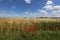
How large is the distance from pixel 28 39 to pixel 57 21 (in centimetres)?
84

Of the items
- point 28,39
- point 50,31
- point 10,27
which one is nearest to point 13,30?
point 10,27

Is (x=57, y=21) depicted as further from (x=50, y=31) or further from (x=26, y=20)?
(x=26, y=20)

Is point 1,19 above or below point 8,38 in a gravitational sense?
above

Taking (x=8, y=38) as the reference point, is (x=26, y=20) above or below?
above

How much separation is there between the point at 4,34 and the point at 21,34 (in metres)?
0.40

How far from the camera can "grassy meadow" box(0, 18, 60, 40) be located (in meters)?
5.13

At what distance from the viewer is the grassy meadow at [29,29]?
5133 mm

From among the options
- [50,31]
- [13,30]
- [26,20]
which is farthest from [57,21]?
[13,30]

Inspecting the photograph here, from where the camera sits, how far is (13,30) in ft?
17.1

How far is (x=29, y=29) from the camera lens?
523cm

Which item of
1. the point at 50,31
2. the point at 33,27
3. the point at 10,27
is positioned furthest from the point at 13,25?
the point at 50,31

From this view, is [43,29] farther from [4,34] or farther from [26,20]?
[4,34]

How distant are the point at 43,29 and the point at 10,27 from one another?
80cm

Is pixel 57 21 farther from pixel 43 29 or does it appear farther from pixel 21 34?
pixel 21 34
